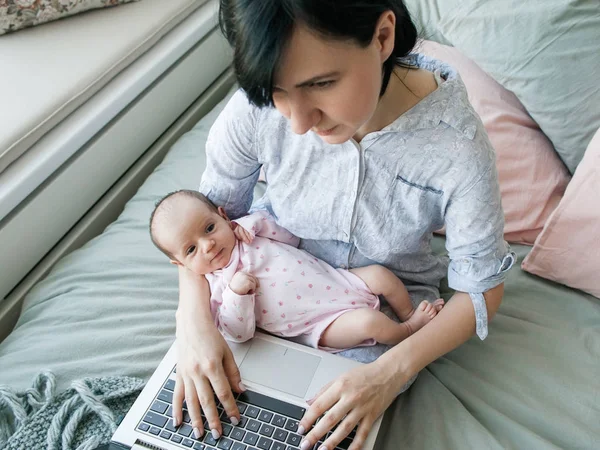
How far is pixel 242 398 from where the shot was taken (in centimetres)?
90

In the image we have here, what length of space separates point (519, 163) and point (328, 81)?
2.55 feet

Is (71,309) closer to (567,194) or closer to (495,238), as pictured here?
(495,238)

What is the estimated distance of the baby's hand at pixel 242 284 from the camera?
3.16ft

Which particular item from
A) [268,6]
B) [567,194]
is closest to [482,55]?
[567,194]

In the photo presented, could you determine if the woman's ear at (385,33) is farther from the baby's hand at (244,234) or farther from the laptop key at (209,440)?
the laptop key at (209,440)

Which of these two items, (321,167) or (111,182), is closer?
(321,167)

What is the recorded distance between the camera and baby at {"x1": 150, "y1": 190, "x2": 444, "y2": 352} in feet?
3.18

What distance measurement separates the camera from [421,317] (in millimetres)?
1024

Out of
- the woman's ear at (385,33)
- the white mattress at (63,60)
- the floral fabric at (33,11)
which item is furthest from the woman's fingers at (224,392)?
the floral fabric at (33,11)

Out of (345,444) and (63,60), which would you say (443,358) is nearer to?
(345,444)

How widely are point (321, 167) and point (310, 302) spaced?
25cm

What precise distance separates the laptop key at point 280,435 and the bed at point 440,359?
0.63 feet

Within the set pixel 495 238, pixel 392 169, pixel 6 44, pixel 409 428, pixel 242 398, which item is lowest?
pixel 409 428

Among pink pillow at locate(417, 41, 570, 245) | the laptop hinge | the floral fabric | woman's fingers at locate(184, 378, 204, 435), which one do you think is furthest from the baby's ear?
the floral fabric
